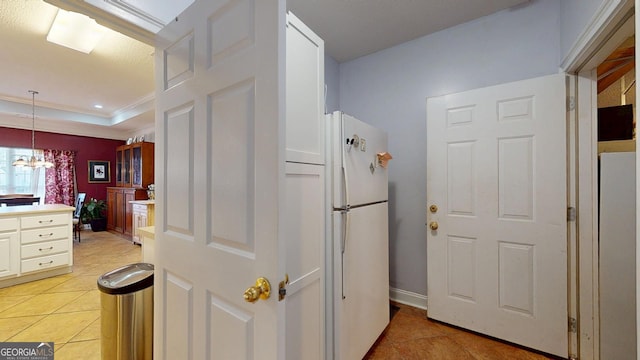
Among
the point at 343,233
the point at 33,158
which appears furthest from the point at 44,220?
the point at 343,233

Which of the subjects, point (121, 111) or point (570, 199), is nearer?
point (570, 199)

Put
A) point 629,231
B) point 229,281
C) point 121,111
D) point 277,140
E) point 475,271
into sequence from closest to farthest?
point 277,140
point 229,281
point 629,231
point 475,271
point 121,111

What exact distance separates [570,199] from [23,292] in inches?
202

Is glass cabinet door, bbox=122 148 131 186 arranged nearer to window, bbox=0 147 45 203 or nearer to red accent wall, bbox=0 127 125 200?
red accent wall, bbox=0 127 125 200

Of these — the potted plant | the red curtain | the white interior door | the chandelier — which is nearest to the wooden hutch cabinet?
the potted plant

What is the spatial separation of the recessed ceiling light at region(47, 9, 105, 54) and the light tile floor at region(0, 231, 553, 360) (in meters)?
2.53

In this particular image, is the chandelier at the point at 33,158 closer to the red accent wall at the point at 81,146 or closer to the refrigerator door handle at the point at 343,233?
the red accent wall at the point at 81,146

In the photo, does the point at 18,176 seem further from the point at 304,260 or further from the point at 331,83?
the point at 304,260

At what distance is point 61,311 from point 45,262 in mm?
1189

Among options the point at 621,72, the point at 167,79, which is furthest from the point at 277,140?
the point at 621,72

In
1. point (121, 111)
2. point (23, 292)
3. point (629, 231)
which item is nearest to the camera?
point (629, 231)

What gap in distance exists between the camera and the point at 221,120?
0.98 meters

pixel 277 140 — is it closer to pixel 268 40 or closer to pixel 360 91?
pixel 268 40

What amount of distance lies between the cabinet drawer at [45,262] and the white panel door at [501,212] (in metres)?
4.31
